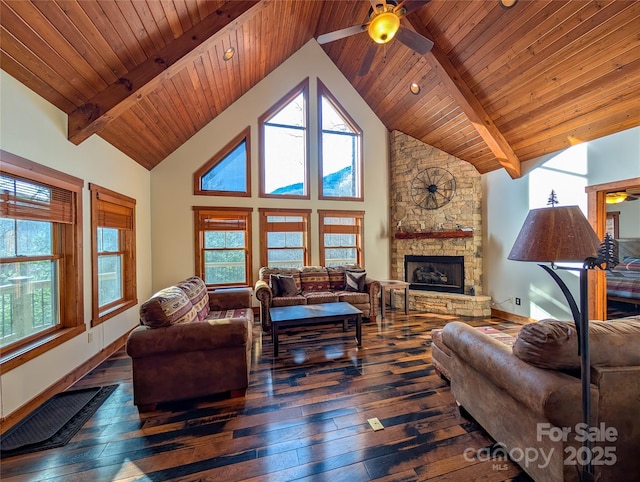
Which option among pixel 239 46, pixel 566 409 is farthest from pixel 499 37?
pixel 566 409

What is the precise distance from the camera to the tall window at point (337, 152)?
5676 millimetres

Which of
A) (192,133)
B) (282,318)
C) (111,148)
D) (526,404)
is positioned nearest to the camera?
(526,404)

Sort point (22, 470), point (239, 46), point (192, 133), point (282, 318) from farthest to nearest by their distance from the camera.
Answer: point (192, 133) < point (239, 46) < point (282, 318) < point (22, 470)

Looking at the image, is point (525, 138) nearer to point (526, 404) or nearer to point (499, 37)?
point (499, 37)

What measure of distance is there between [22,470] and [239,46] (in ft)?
15.4

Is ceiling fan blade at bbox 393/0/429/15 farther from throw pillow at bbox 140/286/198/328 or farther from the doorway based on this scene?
the doorway

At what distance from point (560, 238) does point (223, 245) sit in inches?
193

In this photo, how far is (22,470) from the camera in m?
1.61

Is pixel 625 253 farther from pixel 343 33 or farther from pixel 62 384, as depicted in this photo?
pixel 62 384

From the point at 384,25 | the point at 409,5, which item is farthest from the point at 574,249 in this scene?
the point at 409,5

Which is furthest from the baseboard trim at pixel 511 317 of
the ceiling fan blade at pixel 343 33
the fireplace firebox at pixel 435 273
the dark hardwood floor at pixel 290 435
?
the ceiling fan blade at pixel 343 33

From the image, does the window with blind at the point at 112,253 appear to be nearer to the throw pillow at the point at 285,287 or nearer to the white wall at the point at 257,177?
the white wall at the point at 257,177

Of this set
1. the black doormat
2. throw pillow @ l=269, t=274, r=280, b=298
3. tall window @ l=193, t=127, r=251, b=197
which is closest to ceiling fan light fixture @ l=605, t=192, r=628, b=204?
throw pillow @ l=269, t=274, r=280, b=298

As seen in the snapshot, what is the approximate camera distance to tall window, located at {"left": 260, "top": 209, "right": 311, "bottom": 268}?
17.3ft
